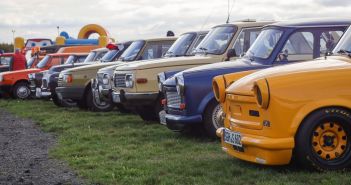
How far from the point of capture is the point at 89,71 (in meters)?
16.2

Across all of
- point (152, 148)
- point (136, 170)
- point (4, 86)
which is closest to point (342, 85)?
point (136, 170)

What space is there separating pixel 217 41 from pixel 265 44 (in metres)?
2.19

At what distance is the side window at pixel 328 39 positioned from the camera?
9.50 meters

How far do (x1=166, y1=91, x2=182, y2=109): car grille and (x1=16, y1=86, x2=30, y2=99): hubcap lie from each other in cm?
1345

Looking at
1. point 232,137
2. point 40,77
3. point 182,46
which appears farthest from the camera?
point 40,77

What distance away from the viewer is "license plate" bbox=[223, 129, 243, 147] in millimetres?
7400

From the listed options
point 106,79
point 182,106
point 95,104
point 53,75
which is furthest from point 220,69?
point 53,75

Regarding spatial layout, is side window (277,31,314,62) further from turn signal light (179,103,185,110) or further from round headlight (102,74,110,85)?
round headlight (102,74,110,85)

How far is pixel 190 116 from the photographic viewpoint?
9.98 meters

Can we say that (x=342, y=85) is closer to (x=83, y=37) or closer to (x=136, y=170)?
(x=136, y=170)

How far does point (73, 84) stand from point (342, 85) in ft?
33.8

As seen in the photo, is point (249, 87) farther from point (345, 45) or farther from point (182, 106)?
point (182, 106)

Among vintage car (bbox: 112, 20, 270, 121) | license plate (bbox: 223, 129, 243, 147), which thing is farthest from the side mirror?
license plate (bbox: 223, 129, 243, 147)

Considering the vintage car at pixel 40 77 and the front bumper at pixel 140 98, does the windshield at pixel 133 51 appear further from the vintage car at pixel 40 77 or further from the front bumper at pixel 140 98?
the vintage car at pixel 40 77
